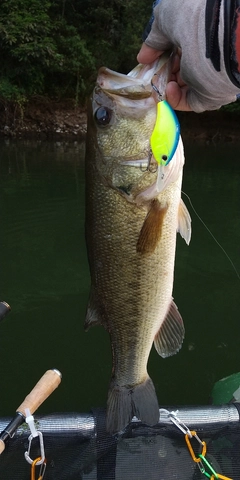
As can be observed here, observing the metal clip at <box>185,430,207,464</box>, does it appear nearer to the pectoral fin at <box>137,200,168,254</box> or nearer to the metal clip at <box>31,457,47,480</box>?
the metal clip at <box>31,457,47,480</box>

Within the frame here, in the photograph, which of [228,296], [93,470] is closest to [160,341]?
[93,470]

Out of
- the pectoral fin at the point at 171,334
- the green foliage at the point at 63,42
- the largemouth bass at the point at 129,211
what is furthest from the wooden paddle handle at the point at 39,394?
the green foliage at the point at 63,42

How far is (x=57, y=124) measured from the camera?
2150cm

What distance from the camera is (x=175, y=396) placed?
3818mm

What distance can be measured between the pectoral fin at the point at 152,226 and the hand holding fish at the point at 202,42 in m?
0.43

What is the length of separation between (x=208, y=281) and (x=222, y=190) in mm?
5826

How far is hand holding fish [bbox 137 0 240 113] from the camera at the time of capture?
1351 mm

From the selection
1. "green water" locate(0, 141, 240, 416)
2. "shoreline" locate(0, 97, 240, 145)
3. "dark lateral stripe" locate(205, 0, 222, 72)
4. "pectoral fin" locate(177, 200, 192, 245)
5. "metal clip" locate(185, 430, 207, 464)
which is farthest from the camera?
"shoreline" locate(0, 97, 240, 145)

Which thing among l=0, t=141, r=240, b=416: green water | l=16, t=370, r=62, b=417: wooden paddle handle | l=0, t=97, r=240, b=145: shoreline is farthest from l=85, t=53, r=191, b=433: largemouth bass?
l=0, t=97, r=240, b=145: shoreline

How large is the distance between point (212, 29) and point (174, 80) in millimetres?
316

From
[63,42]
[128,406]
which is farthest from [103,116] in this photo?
[63,42]

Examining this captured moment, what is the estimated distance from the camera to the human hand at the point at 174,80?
5.20ft

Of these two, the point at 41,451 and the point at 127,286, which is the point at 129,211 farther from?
the point at 41,451

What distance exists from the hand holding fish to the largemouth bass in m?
0.10
